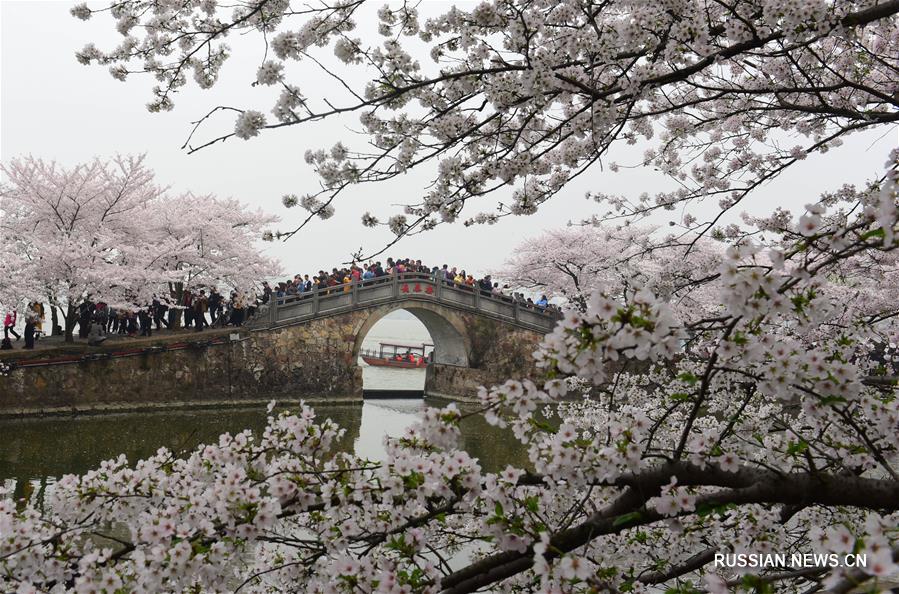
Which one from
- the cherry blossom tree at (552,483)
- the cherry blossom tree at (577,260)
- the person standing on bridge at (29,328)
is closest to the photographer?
the cherry blossom tree at (552,483)

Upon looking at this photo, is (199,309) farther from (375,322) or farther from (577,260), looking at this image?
(577,260)

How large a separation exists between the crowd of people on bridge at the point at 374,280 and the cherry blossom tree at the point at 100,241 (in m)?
1.55

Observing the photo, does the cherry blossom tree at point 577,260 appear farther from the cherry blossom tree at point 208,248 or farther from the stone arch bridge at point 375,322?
the cherry blossom tree at point 208,248

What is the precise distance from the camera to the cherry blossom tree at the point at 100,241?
17406 mm

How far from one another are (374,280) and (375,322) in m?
1.67

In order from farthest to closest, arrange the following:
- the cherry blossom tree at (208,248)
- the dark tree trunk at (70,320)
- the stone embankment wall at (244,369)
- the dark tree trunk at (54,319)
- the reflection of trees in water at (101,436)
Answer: the cherry blossom tree at (208,248), the dark tree trunk at (54,319), the dark tree trunk at (70,320), the stone embankment wall at (244,369), the reflection of trees in water at (101,436)

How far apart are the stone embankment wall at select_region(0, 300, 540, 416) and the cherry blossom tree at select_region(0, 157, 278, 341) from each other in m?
1.58

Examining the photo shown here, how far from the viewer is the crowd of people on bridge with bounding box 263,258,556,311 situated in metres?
23.1

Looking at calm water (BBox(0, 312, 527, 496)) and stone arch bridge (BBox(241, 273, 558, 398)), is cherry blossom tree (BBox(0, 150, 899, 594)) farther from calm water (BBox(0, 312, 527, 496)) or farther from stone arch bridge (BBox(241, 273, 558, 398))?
stone arch bridge (BBox(241, 273, 558, 398))

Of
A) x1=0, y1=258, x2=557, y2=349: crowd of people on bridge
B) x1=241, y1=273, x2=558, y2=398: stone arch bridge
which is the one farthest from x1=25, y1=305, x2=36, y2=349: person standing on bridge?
x1=241, y1=273, x2=558, y2=398: stone arch bridge

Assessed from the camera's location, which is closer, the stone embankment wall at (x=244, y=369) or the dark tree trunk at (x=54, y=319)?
the stone embankment wall at (x=244, y=369)

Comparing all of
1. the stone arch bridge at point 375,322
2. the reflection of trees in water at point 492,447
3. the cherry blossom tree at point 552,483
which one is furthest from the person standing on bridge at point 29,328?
the cherry blossom tree at point 552,483

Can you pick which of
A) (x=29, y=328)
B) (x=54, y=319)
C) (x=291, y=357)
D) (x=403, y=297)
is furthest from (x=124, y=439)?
(x=403, y=297)

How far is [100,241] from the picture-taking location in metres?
18.5
